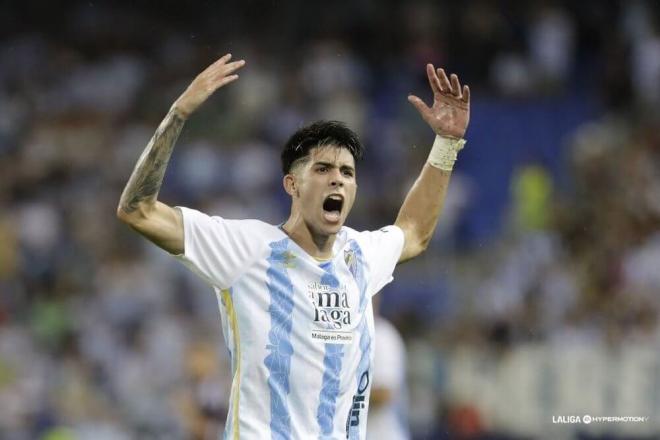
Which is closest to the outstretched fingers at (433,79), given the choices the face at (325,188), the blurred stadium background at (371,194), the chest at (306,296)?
the face at (325,188)

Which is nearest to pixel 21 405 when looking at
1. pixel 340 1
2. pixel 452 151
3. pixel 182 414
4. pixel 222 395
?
pixel 182 414

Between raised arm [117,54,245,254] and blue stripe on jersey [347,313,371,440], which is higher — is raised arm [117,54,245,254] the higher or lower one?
the higher one

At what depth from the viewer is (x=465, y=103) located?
6086mm

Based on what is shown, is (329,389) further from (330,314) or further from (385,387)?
(385,387)

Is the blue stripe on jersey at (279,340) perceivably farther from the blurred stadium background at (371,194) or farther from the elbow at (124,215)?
the blurred stadium background at (371,194)

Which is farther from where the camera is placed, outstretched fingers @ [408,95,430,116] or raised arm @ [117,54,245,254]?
outstretched fingers @ [408,95,430,116]

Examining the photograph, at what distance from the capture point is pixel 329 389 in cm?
533

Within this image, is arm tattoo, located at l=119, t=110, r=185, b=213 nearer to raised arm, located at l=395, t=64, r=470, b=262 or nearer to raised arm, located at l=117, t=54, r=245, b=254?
raised arm, located at l=117, t=54, r=245, b=254

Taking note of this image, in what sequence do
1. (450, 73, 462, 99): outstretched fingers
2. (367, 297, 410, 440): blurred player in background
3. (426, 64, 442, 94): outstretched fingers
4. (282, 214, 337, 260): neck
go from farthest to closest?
(367, 297, 410, 440): blurred player in background < (450, 73, 462, 99): outstretched fingers < (426, 64, 442, 94): outstretched fingers < (282, 214, 337, 260): neck

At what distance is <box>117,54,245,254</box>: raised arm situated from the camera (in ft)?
16.9

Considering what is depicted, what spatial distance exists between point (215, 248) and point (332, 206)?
1.75 feet

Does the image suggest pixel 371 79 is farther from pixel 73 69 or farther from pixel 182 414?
pixel 182 414

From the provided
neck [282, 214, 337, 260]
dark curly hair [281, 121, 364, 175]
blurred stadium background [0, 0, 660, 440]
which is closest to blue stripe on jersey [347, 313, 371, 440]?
neck [282, 214, 337, 260]

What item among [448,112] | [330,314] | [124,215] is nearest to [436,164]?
[448,112]
